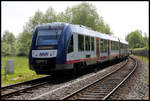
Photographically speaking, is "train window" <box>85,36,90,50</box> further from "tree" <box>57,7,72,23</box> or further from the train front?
"tree" <box>57,7,72,23</box>

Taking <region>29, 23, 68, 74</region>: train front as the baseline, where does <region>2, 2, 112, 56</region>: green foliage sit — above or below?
above

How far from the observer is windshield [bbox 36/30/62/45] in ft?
43.8

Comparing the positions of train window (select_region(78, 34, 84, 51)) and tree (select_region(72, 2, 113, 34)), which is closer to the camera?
train window (select_region(78, 34, 84, 51))

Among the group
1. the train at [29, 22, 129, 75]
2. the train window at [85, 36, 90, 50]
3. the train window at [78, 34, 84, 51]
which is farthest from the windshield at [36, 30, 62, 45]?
the train window at [85, 36, 90, 50]

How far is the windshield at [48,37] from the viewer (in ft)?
43.8

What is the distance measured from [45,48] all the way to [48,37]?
0.70 metres

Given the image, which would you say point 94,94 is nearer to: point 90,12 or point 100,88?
point 100,88

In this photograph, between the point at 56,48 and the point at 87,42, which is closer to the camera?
the point at 56,48

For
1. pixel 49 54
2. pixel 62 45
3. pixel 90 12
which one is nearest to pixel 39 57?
pixel 49 54

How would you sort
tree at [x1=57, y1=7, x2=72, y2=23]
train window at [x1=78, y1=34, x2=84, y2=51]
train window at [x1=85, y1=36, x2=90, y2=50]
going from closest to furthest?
train window at [x1=78, y1=34, x2=84, y2=51] < train window at [x1=85, y1=36, x2=90, y2=50] < tree at [x1=57, y1=7, x2=72, y2=23]

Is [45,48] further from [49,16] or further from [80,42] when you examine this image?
[49,16]

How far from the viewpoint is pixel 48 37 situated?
1355 centimetres

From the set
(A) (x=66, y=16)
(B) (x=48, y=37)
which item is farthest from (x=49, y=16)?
(B) (x=48, y=37)

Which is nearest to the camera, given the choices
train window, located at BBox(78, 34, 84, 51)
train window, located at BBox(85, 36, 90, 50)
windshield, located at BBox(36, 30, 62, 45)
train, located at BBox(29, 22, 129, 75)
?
train, located at BBox(29, 22, 129, 75)
